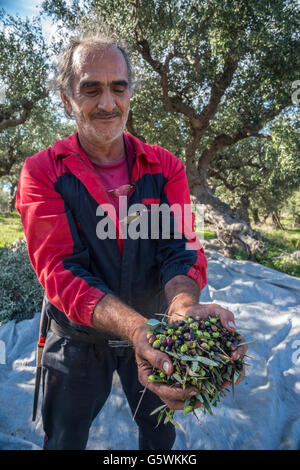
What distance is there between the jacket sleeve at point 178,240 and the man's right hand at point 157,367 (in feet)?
1.58

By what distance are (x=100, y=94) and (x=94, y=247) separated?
3.24 ft

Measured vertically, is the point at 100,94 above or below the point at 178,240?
above

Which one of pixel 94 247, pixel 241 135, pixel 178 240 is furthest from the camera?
pixel 241 135

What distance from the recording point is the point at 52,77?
2.47 metres

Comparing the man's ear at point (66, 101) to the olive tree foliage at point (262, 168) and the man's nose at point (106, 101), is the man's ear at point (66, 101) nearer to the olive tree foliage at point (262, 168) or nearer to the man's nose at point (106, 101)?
the man's nose at point (106, 101)

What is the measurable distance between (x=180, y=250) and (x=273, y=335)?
3.16 metres

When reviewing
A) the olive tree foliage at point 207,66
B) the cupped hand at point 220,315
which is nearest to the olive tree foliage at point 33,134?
the olive tree foliage at point 207,66

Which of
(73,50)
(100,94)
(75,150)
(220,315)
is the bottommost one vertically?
(220,315)

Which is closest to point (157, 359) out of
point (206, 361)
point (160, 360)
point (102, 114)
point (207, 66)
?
point (160, 360)

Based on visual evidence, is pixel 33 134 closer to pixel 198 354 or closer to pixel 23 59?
pixel 23 59

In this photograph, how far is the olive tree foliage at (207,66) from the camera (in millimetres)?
6500

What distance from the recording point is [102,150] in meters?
2.10

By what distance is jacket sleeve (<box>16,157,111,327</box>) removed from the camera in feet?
5.51
